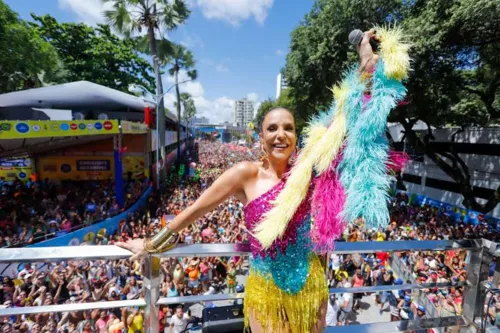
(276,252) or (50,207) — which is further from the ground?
(276,252)

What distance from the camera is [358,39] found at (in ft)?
4.60

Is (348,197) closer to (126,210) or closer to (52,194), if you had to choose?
(126,210)

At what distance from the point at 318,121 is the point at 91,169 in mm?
15723

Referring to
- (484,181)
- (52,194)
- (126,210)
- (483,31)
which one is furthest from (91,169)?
(484,181)

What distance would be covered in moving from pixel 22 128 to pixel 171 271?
5.44 m

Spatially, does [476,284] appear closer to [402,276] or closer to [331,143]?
[331,143]

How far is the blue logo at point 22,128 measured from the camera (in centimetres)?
688

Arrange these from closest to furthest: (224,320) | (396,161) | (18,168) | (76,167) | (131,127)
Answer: (396,161) → (224,320) → (131,127) → (76,167) → (18,168)

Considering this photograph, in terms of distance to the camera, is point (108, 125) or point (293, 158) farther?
point (108, 125)

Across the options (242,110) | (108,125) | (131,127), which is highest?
(242,110)

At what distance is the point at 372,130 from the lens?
1.33 metres

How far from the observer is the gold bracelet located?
1.43 m

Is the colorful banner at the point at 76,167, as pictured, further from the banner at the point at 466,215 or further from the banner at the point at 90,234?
the banner at the point at 466,215

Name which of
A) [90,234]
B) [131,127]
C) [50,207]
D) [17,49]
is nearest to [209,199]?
[90,234]
